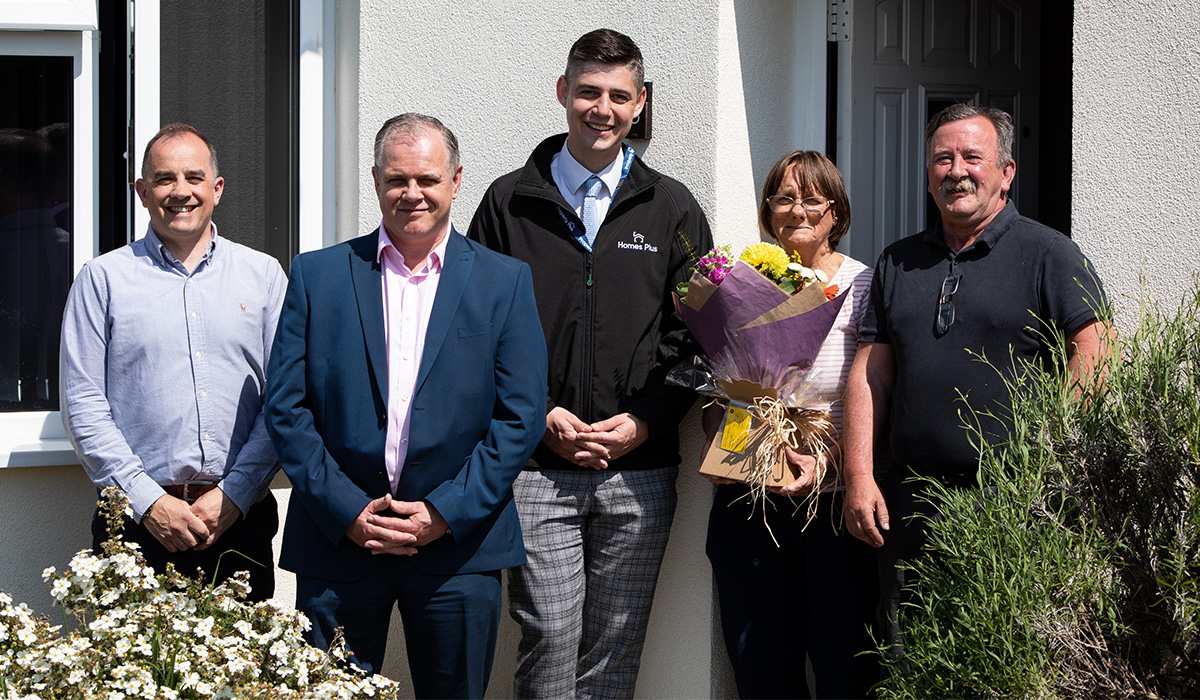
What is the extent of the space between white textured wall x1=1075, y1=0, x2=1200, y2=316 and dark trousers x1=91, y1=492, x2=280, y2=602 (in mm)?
2590

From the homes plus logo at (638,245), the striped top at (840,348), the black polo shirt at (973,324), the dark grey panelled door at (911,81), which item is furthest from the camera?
the dark grey panelled door at (911,81)

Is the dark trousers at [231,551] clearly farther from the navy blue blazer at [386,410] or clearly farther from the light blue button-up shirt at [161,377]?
the navy blue blazer at [386,410]

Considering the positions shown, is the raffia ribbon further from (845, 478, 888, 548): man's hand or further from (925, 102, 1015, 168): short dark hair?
(925, 102, 1015, 168): short dark hair

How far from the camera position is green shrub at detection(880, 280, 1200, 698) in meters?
2.13

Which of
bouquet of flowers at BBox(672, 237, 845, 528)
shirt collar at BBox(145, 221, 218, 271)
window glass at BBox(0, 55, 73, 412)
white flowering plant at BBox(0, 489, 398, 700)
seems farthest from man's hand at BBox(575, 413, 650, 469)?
window glass at BBox(0, 55, 73, 412)

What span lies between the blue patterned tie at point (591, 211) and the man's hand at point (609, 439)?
569 mm

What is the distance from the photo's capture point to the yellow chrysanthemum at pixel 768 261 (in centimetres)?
302

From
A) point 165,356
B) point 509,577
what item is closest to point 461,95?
point 165,356

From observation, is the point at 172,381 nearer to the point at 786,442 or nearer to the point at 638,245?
the point at 638,245

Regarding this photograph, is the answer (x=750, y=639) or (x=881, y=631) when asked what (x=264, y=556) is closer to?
(x=750, y=639)

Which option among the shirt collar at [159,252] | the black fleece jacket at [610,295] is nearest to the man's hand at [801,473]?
the black fleece jacket at [610,295]

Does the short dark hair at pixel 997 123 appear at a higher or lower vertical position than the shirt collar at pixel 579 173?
higher

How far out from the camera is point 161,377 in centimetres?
313

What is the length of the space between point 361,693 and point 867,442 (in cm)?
152
